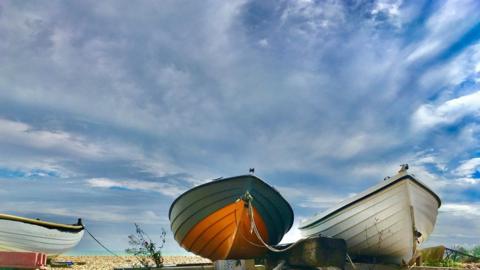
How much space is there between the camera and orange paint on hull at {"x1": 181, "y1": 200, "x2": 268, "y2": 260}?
9.27 metres

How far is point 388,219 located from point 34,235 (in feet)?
41.8

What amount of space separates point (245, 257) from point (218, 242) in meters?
0.72

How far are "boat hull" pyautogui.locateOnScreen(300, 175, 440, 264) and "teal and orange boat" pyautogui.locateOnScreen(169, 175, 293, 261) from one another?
1.43 m

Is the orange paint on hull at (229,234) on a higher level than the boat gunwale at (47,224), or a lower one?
lower

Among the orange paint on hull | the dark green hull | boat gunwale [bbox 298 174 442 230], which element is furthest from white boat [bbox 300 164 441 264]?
the orange paint on hull

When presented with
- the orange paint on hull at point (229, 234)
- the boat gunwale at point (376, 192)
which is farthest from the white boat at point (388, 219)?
the orange paint on hull at point (229, 234)

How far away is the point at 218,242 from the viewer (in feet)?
31.9

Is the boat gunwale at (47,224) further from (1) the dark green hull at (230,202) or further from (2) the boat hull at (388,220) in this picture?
(2) the boat hull at (388,220)

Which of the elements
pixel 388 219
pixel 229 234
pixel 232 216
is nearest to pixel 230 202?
pixel 232 216

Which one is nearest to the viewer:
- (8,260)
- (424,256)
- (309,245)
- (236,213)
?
(8,260)

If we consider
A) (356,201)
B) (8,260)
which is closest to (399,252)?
(356,201)

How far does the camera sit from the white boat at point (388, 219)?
9.48m

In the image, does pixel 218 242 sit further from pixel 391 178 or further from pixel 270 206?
pixel 391 178

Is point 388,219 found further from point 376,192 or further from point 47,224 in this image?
point 47,224
